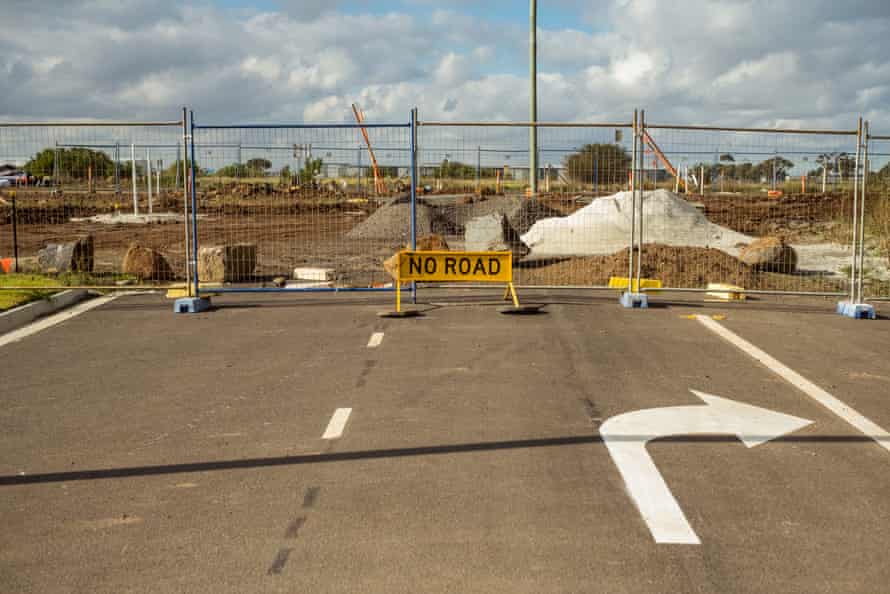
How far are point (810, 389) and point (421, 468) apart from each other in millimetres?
4070

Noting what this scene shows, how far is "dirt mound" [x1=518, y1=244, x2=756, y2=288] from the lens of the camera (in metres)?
16.4

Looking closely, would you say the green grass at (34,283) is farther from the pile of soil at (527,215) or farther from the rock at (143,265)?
the pile of soil at (527,215)

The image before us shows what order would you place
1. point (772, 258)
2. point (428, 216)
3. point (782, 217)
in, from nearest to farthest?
point (772, 258)
point (428, 216)
point (782, 217)

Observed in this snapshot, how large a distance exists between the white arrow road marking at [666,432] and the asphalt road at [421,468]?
77 mm

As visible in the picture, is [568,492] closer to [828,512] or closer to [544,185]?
[828,512]

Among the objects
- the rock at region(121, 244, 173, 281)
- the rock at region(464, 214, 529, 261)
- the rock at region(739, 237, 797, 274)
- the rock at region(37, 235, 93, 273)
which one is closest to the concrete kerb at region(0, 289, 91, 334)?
the rock at region(121, 244, 173, 281)

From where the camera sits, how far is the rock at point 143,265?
17.0 meters

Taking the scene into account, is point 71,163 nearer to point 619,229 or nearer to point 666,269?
point 666,269

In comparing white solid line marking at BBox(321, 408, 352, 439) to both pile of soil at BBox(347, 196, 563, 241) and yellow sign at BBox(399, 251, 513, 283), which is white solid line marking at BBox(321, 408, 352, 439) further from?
pile of soil at BBox(347, 196, 563, 241)

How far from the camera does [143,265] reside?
1712cm

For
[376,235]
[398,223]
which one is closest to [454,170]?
[376,235]

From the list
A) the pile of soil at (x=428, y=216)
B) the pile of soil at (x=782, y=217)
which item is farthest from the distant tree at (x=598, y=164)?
the pile of soil at (x=782, y=217)

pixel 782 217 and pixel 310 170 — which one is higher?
pixel 310 170

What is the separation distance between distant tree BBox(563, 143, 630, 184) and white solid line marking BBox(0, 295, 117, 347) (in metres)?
7.97
